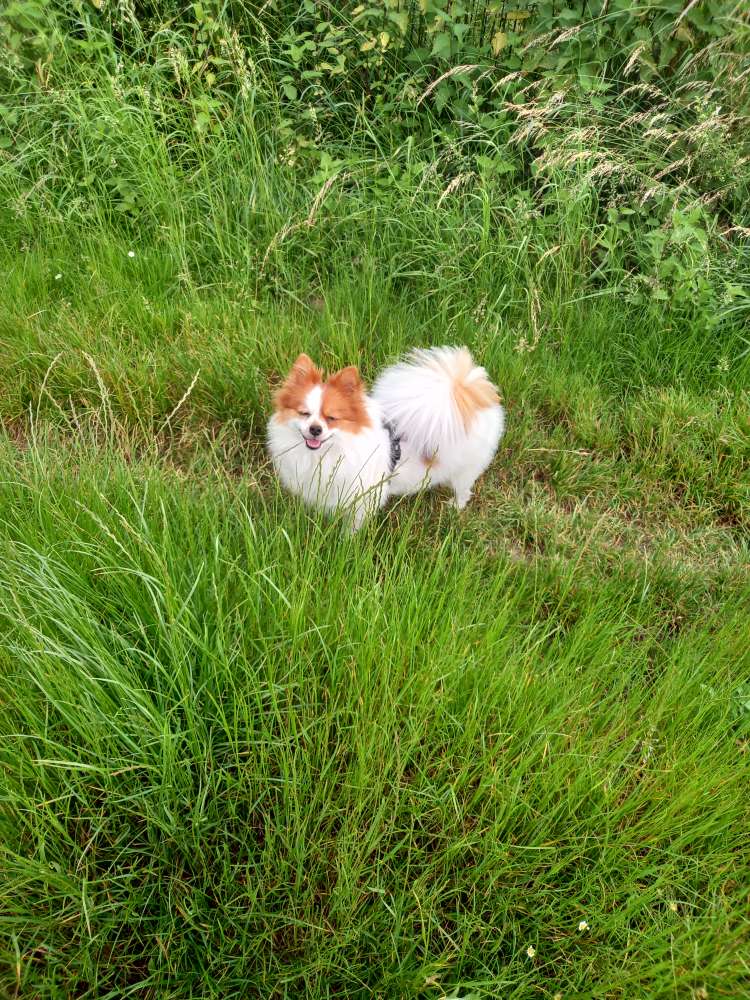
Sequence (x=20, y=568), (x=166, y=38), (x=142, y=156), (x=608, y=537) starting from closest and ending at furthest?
(x=20, y=568) → (x=608, y=537) → (x=142, y=156) → (x=166, y=38)

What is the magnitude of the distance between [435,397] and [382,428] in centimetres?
25

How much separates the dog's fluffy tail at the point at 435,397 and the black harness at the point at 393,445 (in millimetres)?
22

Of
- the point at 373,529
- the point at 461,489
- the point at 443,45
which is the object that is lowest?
the point at 461,489

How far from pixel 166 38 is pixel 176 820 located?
389 cm

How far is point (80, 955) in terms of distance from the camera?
138 cm

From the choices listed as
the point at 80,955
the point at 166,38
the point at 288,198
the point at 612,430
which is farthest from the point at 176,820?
the point at 166,38

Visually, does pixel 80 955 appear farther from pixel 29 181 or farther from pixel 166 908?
pixel 29 181

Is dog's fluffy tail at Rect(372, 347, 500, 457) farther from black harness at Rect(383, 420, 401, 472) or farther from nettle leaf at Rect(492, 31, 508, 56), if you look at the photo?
nettle leaf at Rect(492, 31, 508, 56)

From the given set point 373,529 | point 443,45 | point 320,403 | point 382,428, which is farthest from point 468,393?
point 443,45

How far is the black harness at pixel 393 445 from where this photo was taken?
8.82ft

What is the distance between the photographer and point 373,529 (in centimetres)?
220

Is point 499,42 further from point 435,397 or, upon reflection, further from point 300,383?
point 300,383

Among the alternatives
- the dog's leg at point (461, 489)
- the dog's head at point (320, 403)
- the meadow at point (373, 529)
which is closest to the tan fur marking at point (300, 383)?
the dog's head at point (320, 403)

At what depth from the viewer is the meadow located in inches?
57.6
